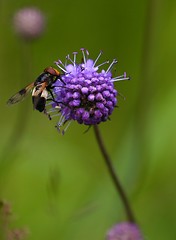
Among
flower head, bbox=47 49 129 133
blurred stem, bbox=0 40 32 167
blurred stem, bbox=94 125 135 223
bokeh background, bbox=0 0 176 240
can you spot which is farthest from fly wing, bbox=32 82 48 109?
blurred stem, bbox=0 40 32 167

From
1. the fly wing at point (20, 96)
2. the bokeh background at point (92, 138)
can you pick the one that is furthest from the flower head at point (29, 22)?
the fly wing at point (20, 96)

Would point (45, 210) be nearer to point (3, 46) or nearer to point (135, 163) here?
point (135, 163)

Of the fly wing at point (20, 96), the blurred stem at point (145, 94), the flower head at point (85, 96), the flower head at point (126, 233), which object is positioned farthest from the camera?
the blurred stem at point (145, 94)

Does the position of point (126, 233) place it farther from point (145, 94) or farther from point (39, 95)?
point (145, 94)

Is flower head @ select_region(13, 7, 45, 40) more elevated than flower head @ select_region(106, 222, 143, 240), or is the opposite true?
flower head @ select_region(13, 7, 45, 40)

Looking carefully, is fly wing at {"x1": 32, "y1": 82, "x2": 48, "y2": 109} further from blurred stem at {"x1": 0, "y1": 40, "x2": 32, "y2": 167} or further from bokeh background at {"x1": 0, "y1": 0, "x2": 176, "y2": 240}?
blurred stem at {"x1": 0, "y1": 40, "x2": 32, "y2": 167}

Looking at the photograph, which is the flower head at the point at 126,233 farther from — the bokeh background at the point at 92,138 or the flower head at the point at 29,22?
the flower head at the point at 29,22

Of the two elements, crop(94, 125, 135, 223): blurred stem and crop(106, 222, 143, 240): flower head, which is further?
crop(106, 222, 143, 240): flower head
